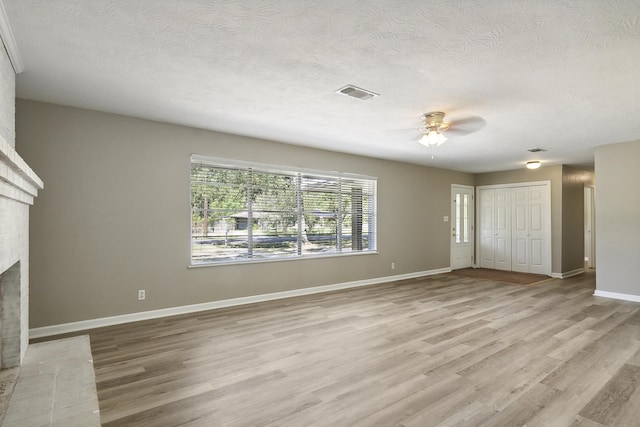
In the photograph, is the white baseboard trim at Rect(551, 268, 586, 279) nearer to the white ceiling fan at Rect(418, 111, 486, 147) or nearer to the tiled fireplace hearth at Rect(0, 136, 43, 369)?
the white ceiling fan at Rect(418, 111, 486, 147)

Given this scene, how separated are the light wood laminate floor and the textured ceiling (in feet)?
8.22

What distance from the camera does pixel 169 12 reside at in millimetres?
2105

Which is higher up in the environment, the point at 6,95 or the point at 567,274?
the point at 6,95

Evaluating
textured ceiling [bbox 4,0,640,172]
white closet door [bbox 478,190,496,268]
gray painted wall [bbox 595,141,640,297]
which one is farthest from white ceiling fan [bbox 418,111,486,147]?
white closet door [bbox 478,190,496,268]

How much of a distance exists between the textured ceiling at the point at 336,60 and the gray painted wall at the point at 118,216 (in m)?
0.33

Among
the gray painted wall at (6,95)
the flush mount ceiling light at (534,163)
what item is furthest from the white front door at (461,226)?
the gray painted wall at (6,95)

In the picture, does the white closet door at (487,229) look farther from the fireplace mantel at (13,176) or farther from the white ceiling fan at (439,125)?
Result: the fireplace mantel at (13,176)

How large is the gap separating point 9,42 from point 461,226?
28.6 feet

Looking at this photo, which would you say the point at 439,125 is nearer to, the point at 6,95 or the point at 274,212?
the point at 274,212

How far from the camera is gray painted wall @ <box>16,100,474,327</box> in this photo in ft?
12.3

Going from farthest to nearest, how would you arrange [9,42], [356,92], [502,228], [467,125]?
[502,228], [467,125], [356,92], [9,42]

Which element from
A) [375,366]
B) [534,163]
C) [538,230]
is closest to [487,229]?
[538,230]

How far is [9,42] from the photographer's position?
2428 mm

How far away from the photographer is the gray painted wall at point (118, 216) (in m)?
3.76
